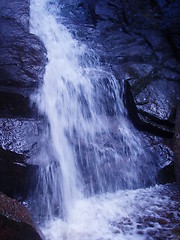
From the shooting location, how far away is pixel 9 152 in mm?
3645

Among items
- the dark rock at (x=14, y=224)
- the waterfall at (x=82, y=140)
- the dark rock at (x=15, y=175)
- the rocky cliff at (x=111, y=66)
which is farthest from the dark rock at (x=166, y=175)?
the dark rock at (x=14, y=224)

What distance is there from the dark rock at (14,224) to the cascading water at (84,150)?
755 mm

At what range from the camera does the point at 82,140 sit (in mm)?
4668

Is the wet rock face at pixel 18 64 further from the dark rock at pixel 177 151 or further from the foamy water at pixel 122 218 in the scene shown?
the dark rock at pixel 177 151

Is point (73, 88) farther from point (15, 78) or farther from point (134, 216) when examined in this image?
point (134, 216)

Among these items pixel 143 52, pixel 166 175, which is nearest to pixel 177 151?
pixel 166 175

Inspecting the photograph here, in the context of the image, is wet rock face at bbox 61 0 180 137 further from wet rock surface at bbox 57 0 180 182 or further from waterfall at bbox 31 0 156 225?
waterfall at bbox 31 0 156 225

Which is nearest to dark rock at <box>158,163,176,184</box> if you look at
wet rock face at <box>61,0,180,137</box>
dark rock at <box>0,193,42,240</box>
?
wet rock face at <box>61,0,180,137</box>

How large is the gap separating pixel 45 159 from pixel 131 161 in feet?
6.74

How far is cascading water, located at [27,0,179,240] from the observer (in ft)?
11.9

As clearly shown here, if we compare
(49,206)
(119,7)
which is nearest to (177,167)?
(49,206)

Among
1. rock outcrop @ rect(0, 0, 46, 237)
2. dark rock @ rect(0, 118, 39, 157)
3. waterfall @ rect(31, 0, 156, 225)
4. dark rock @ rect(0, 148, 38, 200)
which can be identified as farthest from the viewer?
waterfall @ rect(31, 0, 156, 225)

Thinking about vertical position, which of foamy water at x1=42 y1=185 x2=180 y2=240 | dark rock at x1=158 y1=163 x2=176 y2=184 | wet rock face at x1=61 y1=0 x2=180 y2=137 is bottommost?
foamy water at x1=42 y1=185 x2=180 y2=240

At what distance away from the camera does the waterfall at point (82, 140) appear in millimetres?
3861
